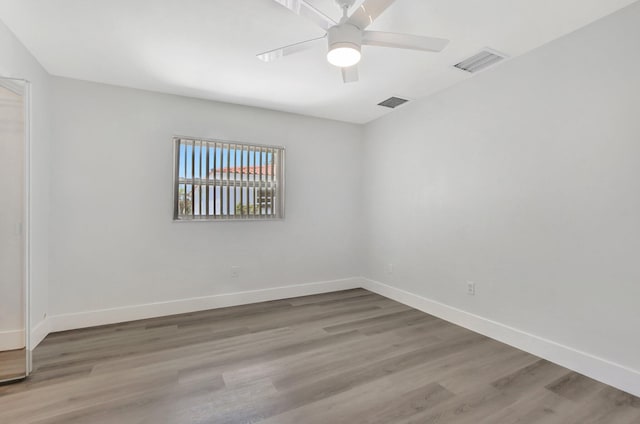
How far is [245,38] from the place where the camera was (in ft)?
7.42

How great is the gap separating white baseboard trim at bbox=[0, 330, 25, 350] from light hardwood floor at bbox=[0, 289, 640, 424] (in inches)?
8.4

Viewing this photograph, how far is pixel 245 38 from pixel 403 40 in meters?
1.20

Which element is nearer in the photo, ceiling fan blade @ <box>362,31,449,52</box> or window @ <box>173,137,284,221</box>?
ceiling fan blade @ <box>362,31,449,52</box>

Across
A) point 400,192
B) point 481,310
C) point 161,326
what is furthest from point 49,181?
point 481,310

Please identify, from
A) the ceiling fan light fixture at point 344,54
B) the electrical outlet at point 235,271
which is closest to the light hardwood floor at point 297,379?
the electrical outlet at point 235,271

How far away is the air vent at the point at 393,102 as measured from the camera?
3.51 meters

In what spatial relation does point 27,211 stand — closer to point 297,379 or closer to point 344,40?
point 297,379

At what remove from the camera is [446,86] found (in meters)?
3.14

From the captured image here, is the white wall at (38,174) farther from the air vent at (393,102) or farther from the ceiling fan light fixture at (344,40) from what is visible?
the air vent at (393,102)

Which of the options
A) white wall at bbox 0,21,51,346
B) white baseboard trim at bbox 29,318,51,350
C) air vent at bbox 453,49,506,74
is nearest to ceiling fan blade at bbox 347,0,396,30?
air vent at bbox 453,49,506,74

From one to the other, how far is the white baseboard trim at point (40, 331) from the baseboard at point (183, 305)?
0.11 feet

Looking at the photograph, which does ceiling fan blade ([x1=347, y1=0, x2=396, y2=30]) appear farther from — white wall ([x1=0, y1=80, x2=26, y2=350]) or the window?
white wall ([x1=0, y1=80, x2=26, y2=350])

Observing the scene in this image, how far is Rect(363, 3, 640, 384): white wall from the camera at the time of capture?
1.97 meters

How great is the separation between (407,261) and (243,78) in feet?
9.23
